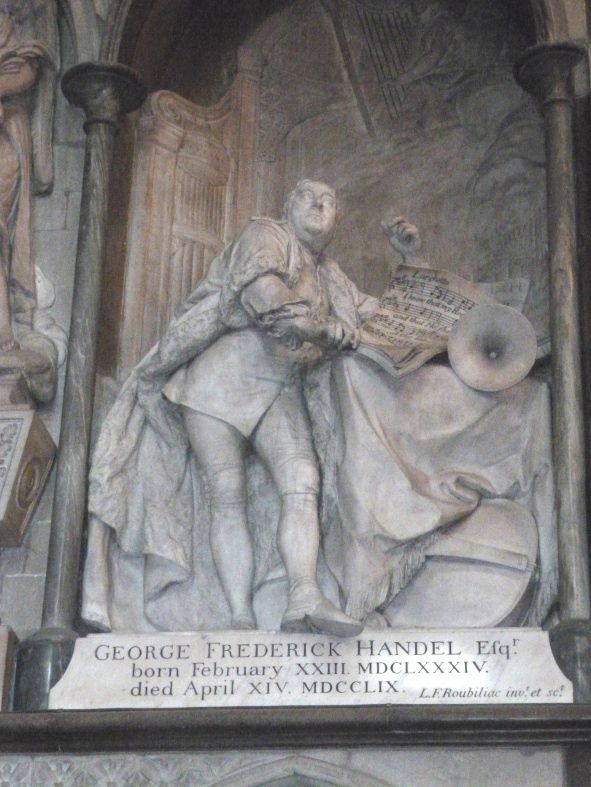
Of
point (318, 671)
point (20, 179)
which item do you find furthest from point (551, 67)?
point (318, 671)

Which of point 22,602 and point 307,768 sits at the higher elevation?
point 22,602

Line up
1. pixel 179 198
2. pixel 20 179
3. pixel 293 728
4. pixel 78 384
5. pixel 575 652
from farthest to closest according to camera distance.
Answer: pixel 179 198 < pixel 20 179 < pixel 78 384 < pixel 575 652 < pixel 293 728

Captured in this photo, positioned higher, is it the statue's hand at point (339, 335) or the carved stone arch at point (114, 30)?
the carved stone arch at point (114, 30)

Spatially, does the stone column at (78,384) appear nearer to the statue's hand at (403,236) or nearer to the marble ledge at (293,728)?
the marble ledge at (293,728)

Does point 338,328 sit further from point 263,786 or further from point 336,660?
point 263,786

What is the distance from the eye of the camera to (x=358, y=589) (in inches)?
258

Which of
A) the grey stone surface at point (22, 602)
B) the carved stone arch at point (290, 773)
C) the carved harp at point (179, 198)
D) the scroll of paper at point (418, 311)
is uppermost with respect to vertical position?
the carved harp at point (179, 198)

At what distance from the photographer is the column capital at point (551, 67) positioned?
728 centimetres

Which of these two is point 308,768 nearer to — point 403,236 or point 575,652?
point 575,652

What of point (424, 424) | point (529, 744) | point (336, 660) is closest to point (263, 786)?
point (336, 660)

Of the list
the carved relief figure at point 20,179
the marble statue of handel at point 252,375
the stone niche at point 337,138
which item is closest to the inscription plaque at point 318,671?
the marble statue of handel at point 252,375

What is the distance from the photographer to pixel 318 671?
6.39m

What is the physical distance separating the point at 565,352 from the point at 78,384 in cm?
174

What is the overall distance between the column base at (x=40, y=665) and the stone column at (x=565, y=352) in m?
1.64
